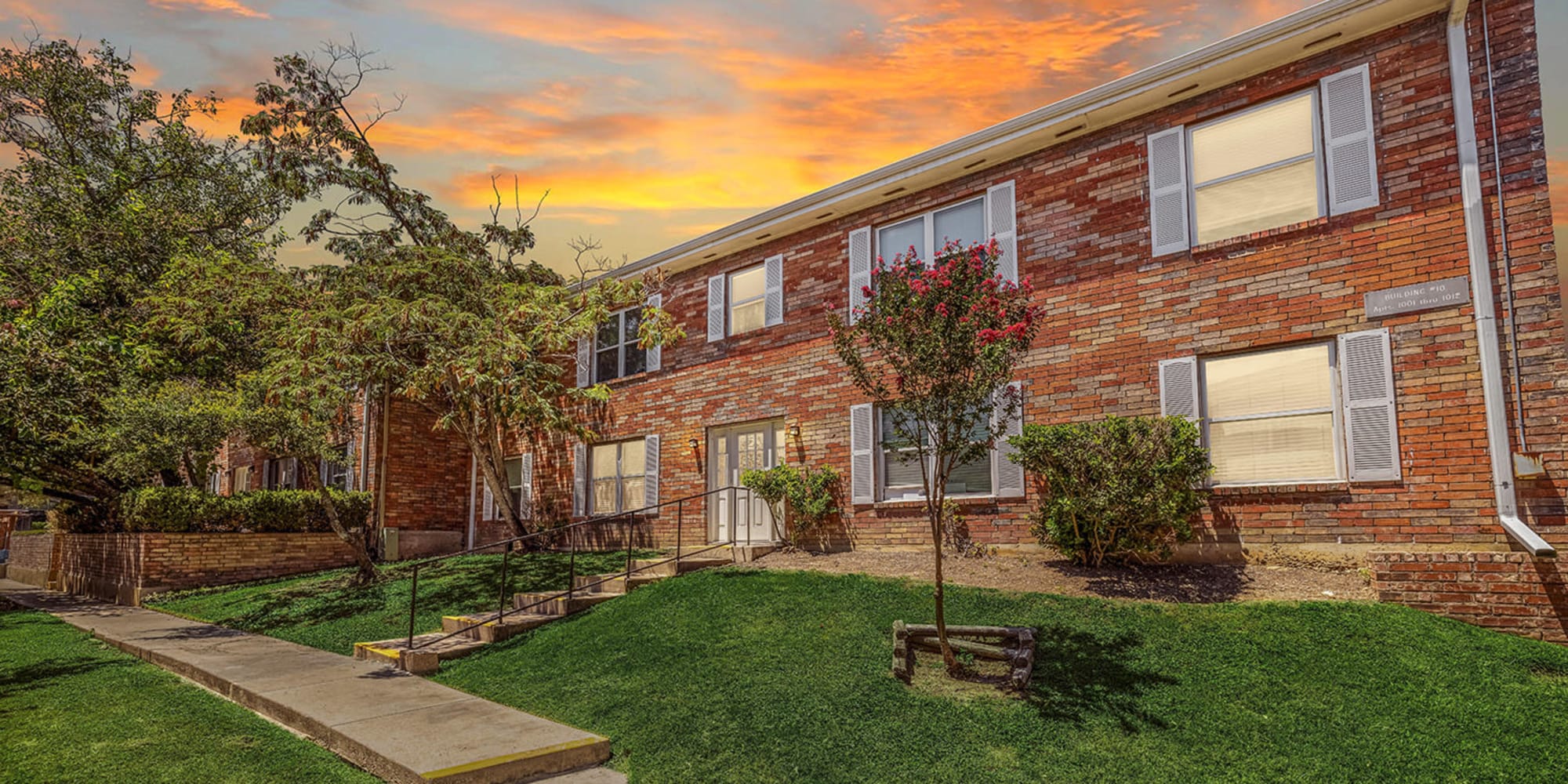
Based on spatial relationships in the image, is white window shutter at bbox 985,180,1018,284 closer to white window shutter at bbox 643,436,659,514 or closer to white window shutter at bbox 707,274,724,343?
white window shutter at bbox 707,274,724,343

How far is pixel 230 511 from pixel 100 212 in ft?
19.9

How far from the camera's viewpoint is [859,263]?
12.8 meters

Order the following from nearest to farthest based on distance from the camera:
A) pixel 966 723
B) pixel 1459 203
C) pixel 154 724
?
pixel 966 723 → pixel 154 724 → pixel 1459 203

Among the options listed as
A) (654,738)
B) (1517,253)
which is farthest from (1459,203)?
(654,738)

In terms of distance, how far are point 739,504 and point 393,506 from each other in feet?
29.5

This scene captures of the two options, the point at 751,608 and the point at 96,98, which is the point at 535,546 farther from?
the point at 96,98

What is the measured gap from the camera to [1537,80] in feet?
25.1

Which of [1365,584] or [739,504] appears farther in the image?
[739,504]

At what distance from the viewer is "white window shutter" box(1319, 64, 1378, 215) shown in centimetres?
856

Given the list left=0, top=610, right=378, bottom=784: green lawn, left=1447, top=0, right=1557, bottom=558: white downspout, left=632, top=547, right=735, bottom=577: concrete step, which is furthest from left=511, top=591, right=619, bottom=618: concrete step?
left=1447, top=0, right=1557, bottom=558: white downspout

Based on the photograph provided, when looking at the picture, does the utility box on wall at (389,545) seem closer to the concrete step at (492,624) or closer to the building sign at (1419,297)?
the concrete step at (492,624)

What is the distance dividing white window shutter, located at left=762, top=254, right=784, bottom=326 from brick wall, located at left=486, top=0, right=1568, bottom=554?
5.29ft

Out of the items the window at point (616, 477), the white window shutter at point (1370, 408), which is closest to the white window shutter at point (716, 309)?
the window at point (616, 477)

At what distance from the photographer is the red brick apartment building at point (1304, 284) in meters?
7.57
